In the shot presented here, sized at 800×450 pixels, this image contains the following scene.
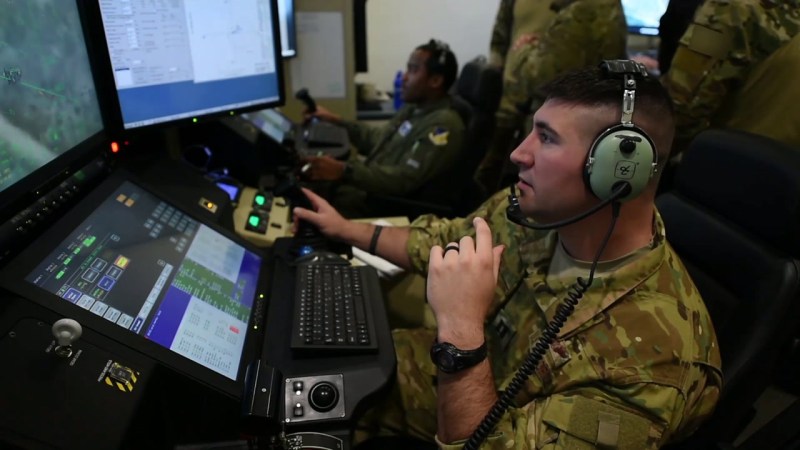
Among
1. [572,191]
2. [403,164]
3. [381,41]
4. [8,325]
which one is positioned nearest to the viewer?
[8,325]

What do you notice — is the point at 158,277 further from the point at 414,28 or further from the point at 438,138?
the point at 414,28

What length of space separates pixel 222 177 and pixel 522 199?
3.12 feet

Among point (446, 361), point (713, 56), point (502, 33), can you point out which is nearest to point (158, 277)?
point (446, 361)

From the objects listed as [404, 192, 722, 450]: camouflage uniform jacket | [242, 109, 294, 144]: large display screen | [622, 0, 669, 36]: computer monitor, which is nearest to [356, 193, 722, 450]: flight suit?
[404, 192, 722, 450]: camouflage uniform jacket

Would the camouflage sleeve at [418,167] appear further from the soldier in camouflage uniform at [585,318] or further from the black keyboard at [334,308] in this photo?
the soldier in camouflage uniform at [585,318]

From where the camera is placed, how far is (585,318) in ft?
2.74

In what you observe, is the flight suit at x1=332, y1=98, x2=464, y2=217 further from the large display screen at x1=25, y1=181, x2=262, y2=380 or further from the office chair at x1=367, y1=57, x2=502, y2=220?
the large display screen at x1=25, y1=181, x2=262, y2=380

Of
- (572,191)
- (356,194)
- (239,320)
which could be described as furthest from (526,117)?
(239,320)

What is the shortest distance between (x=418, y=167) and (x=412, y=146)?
0.38 ft

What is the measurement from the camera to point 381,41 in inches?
142

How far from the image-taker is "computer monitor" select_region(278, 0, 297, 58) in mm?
2006

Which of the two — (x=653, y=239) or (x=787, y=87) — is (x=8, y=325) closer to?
(x=653, y=239)

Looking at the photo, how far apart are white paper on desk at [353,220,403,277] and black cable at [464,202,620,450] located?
565 millimetres

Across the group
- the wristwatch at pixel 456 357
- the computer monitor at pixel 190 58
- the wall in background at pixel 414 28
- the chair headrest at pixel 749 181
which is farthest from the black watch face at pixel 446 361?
the wall in background at pixel 414 28
